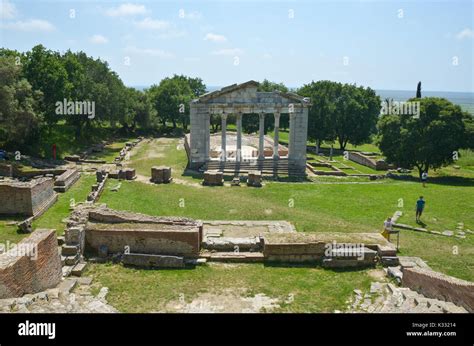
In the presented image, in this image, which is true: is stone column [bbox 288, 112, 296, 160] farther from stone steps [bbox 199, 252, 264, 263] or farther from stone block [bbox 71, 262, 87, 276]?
stone block [bbox 71, 262, 87, 276]

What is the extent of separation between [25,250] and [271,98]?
3101 centimetres

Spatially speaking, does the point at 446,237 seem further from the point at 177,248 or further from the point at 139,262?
the point at 139,262

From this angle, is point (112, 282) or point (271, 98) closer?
point (112, 282)

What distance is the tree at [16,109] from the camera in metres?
35.3

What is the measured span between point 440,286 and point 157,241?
11.0m

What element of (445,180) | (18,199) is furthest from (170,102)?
(18,199)

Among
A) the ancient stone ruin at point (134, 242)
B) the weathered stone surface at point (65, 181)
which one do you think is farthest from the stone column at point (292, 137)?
the ancient stone ruin at point (134, 242)

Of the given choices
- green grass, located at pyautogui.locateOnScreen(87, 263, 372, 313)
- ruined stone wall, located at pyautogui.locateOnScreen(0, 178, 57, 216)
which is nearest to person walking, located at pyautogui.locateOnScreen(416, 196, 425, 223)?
green grass, located at pyautogui.locateOnScreen(87, 263, 372, 313)

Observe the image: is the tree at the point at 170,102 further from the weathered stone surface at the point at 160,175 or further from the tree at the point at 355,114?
the weathered stone surface at the point at 160,175

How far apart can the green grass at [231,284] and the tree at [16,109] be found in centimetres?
2372

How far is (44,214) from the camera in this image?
2469 centimetres

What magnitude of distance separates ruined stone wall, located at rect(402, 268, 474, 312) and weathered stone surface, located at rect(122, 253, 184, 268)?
884 centimetres

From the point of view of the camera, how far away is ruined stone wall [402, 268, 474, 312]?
13.1m

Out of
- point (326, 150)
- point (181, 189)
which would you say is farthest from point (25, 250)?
point (326, 150)
